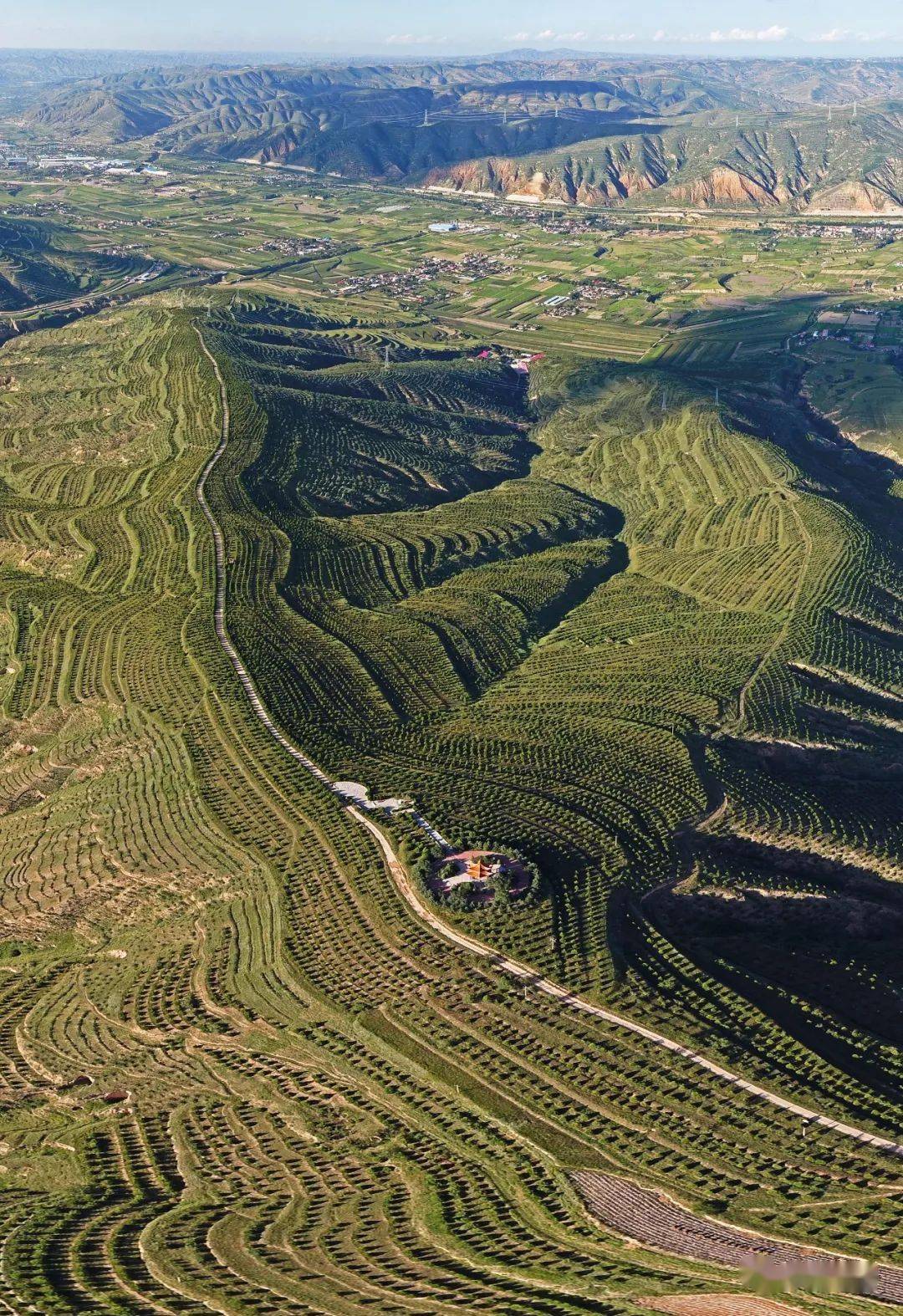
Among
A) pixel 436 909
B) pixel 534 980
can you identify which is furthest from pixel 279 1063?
pixel 534 980

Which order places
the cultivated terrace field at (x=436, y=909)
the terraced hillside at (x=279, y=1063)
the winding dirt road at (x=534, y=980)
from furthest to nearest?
1. the winding dirt road at (x=534, y=980)
2. the cultivated terrace field at (x=436, y=909)
3. the terraced hillside at (x=279, y=1063)

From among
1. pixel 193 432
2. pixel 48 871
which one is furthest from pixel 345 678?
pixel 193 432

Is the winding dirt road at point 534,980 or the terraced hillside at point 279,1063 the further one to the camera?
the winding dirt road at point 534,980

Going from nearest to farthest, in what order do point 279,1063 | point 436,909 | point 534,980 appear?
1. point 279,1063
2. point 534,980
3. point 436,909

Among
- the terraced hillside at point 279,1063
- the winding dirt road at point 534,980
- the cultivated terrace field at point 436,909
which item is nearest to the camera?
the terraced hillside at point 279,1063

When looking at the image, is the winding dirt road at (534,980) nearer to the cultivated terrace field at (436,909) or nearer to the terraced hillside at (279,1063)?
the cultivated terrace field at (436,909)

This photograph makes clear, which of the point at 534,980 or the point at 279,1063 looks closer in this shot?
the point at 279,1063

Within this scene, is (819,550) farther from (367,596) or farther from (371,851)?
(371,851)

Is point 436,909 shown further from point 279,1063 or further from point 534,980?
point 279,1063

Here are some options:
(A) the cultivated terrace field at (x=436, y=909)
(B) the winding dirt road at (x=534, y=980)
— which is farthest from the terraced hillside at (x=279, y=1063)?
(B) the winding dirt road at (x=534, y=980)
